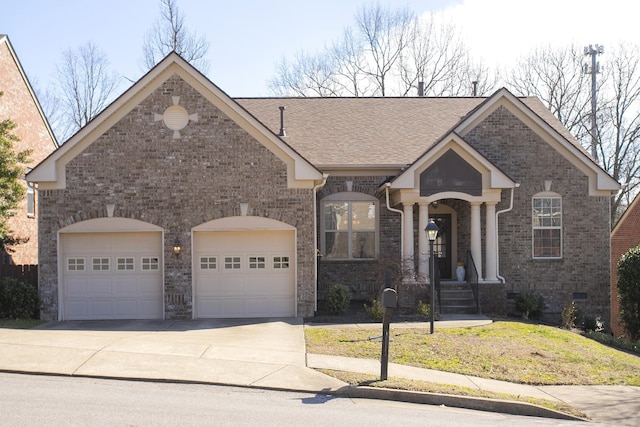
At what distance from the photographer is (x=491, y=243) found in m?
18.0

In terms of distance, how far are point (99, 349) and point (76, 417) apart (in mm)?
4344

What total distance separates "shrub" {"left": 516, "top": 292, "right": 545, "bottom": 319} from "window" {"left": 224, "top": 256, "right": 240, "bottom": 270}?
27.1ft

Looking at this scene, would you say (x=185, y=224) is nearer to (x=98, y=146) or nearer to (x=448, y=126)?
(x=98, y=146)

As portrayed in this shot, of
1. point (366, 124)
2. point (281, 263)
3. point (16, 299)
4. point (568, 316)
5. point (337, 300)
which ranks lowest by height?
point (568, 316)

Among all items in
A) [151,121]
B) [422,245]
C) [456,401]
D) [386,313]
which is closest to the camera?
[456,401]

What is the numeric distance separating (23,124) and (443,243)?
1618 cm

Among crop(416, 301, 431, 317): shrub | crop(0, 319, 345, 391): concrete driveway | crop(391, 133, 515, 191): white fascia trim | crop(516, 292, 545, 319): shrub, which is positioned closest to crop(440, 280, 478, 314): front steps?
crop(416, 301, 431, 317): shrub

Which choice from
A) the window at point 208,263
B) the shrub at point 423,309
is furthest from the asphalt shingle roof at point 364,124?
the shrub at point 423,309

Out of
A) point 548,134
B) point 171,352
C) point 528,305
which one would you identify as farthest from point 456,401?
point 548,134

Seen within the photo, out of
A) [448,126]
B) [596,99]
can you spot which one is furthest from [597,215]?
[596,99]

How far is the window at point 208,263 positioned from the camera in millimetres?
16531

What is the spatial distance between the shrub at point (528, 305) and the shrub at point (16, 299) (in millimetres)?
13373

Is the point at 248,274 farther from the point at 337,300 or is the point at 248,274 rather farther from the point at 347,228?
the point at 347,228

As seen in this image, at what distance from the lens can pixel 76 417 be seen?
24.6ft
